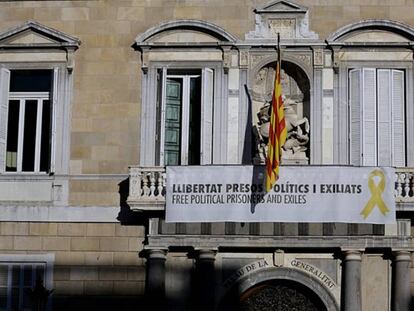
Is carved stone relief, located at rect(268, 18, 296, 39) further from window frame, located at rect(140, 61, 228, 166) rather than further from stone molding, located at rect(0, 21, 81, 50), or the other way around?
stone molding, located at rect(0, 21, 81, 50)

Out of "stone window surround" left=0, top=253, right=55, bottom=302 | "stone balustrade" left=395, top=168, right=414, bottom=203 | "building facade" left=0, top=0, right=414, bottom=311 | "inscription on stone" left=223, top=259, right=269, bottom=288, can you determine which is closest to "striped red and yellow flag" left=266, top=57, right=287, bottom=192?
"building facade" left=0, top=0, right=414, bottom=311

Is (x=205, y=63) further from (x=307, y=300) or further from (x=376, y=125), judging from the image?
(x=307, y=300)

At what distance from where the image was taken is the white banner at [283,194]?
2361 centimetres

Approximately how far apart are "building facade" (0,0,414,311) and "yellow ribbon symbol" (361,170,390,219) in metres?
0.49

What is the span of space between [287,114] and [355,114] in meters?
1.56

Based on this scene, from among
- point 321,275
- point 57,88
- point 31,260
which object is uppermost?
point 57,88

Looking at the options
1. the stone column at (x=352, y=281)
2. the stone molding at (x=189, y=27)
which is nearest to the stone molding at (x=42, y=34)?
the stone molding at (x=189, y=27)

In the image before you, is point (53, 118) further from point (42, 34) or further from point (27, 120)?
point (42, 34)

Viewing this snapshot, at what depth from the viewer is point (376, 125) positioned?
24875mm

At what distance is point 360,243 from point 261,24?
555 cm

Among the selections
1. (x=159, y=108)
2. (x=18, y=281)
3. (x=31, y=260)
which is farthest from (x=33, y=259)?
(x=159, y=108)

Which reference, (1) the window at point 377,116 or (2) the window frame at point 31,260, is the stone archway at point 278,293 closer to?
(1) the window at point 377,116

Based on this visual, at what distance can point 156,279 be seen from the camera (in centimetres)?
2408

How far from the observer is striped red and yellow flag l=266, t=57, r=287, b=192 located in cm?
2319
